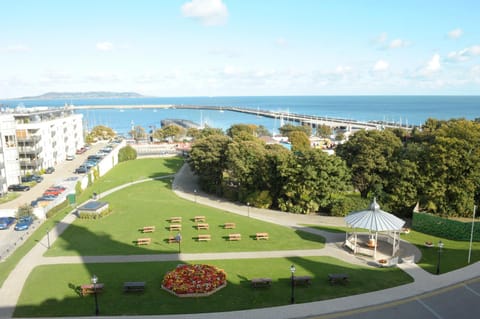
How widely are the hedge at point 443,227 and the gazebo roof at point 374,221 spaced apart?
22.1 feet

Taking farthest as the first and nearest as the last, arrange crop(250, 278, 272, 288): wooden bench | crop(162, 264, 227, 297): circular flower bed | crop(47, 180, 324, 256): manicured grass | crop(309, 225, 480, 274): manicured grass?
crop(47, 180, 324, 256): manicured grass, crop(309, 225, 480, 274): manicured grass, crop(250, 278, 272, 288): wooden bench, crop(162, 264, 227, 297): circular flower bed

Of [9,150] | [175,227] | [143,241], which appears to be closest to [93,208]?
[175,227]

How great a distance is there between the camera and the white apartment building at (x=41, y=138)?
5941cm

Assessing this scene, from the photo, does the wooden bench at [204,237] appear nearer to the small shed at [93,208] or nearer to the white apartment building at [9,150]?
the small shed at [93,208]

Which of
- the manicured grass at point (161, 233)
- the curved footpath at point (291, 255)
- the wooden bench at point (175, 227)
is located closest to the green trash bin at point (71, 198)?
the manicured grass at point (161, 233)

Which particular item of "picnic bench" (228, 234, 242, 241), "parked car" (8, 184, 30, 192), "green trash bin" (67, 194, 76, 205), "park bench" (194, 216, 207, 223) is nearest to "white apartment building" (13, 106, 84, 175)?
"parked car" (8, 184, 30, 192)

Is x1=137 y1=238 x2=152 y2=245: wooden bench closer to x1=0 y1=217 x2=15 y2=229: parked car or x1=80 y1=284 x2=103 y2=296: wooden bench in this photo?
x1=80 y1=284 x2=103 y2=296: wooden bench

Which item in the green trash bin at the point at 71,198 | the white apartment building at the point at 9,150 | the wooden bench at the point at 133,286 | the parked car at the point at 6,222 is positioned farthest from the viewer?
the white apartment building at the point at 9,150

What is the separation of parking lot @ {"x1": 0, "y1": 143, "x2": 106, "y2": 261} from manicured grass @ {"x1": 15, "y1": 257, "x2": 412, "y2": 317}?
25.3ft

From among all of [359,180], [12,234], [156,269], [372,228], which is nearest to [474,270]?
[372,228]

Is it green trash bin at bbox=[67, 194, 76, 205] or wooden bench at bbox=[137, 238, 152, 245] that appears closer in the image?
wooden bench at bbox=[137, 238, 152, 245]

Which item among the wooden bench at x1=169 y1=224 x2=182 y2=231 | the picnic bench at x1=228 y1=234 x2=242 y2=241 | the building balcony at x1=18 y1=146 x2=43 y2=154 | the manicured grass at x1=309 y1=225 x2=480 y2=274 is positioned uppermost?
the building balcony at x1=18 y1=146 x2=43 y2=154

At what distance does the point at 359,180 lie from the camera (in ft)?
134

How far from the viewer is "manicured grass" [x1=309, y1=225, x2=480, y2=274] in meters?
25.4
